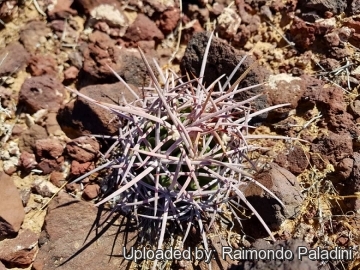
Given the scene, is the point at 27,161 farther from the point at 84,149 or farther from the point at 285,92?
the point at 285,92

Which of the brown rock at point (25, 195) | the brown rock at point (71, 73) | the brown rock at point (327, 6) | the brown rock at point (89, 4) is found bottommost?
the brown rock at point (25, 195)

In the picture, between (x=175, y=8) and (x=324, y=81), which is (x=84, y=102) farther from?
(x=324, y=81)

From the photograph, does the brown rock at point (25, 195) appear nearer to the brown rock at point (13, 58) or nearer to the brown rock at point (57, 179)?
the brown rock at point (57, 179)

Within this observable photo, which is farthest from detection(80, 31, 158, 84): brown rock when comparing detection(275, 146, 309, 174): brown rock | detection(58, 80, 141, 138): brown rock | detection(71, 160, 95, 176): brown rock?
detection(275, 146, 309, 174): brown rock

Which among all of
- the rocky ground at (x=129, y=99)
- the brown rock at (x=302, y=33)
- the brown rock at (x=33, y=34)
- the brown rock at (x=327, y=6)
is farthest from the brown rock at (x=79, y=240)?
the brown rock at (x=327, y=6)

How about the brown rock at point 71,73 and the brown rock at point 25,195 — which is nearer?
the brown rock at point 25,195
